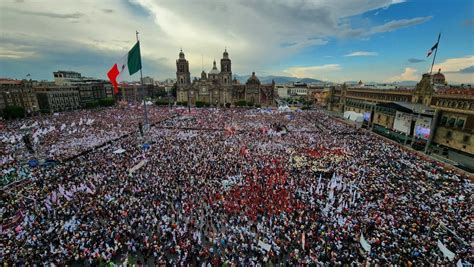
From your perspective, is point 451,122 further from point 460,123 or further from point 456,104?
point 456,104

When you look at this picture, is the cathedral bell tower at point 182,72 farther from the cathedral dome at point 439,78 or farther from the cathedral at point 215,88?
the cathedral dome at point 439,78

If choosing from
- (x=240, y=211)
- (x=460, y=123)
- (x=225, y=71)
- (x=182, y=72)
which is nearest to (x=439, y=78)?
(x=460, y=123)

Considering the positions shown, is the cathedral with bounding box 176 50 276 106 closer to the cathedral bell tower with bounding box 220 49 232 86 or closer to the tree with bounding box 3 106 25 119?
the cathedral bell tower with bounding box 220 49 232 86

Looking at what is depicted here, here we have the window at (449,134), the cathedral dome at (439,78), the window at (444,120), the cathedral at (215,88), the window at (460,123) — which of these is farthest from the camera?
the cathedral at (215,88)

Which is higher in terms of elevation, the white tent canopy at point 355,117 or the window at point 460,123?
the window at point 460,123

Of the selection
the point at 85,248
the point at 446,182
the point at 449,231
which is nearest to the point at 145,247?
the point at 85,248

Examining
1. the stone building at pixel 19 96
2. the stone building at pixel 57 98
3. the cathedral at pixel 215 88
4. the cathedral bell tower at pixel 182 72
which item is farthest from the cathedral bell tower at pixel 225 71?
the stone building at pixel 19 96

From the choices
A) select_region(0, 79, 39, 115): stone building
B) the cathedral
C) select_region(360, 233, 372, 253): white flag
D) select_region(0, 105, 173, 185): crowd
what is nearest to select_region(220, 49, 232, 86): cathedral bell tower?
the cathedral
